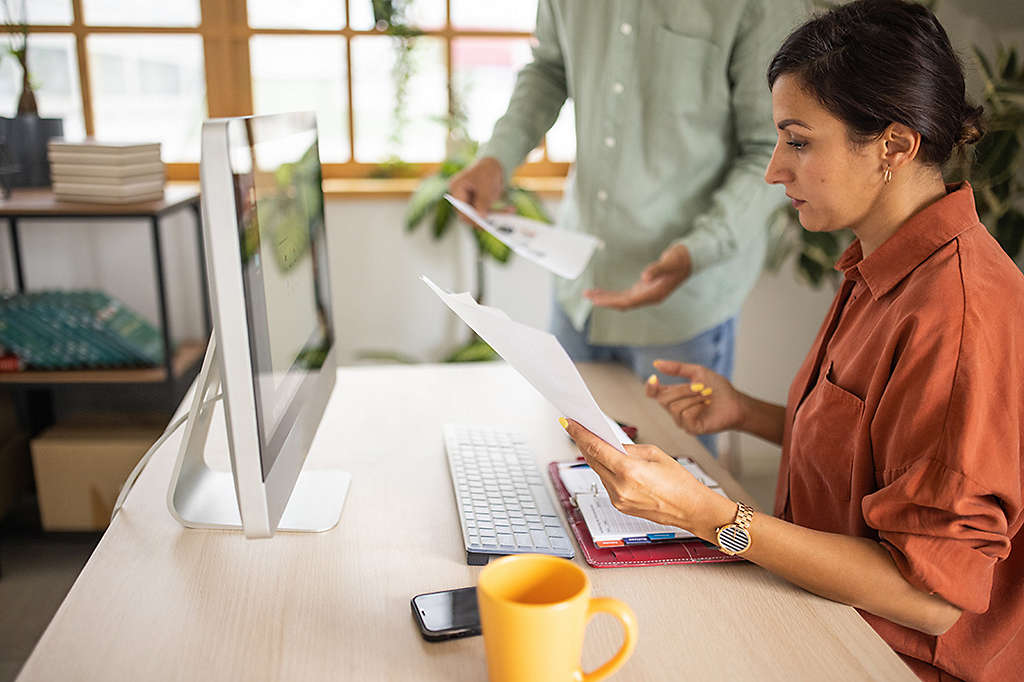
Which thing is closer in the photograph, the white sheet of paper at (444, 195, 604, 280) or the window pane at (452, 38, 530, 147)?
the white sheet of paper at (444, 195, 604, 280)

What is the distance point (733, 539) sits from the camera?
877 mm

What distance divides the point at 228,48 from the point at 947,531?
7.92 ft

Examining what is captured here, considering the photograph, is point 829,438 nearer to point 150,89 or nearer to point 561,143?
point 561,143

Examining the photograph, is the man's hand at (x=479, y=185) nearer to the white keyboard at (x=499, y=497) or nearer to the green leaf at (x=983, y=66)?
the white keyboard at (x=499, y=497)

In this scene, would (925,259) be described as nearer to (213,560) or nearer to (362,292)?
(213,560)

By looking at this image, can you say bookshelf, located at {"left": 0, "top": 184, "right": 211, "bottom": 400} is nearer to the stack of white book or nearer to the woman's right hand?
the stack of white book

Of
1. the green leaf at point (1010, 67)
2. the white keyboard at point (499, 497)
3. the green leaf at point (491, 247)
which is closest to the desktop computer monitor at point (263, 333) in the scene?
the white keyboard at point (499, 497)

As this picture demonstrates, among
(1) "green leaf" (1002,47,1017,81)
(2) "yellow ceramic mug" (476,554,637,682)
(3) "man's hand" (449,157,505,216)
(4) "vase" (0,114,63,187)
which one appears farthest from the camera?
(4) "vase" (0,114,63,187)

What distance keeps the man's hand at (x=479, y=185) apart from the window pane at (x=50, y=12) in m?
1.58

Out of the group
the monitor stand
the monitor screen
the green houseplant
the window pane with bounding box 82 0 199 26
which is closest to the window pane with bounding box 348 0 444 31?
the green houseplant

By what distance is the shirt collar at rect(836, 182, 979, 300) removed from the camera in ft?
3.04

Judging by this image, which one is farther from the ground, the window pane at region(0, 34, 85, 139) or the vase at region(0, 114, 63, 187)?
the window pane at region(0, 34, 85, 139)

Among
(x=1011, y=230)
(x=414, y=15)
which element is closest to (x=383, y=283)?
(x=414, y=15)

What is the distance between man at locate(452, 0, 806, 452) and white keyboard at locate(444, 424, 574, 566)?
0.39 m
